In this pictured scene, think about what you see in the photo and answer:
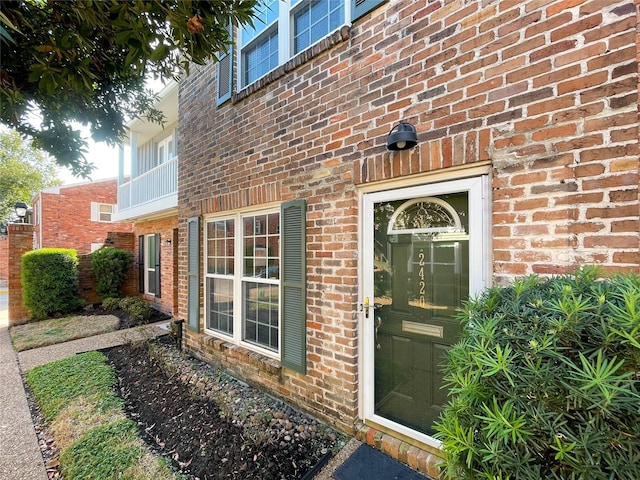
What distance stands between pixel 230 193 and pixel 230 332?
2.04m

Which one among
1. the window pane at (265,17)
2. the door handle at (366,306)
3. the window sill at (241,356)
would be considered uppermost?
the window pane at (265,17)

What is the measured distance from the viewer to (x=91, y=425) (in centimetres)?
297

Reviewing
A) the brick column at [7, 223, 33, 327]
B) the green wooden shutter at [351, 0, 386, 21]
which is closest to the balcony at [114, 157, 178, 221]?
the brick column at [7, 223, 33, 327]

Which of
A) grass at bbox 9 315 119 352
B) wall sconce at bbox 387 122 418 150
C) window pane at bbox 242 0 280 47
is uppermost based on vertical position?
window pane at bbox 242 0 280 47

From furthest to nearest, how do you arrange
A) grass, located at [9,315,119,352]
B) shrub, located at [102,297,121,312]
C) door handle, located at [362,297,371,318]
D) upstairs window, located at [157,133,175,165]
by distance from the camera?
upstairs window, located at [157,133,175,165] → shrub, located at [102,297,121,312] → grass, located at [9,315,119,352] → door handle, located at [362,297,371,318]

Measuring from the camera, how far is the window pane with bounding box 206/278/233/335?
435cm

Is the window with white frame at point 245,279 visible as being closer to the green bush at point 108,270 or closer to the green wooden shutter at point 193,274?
the green wooden shutter at point 193,274

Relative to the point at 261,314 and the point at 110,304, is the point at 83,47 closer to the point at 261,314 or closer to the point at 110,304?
the point at 261,314

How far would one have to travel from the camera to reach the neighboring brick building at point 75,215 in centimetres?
1473

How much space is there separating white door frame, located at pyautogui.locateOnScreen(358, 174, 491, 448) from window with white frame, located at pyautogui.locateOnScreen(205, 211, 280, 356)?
4.17 ft

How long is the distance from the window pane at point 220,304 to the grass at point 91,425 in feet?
4.75

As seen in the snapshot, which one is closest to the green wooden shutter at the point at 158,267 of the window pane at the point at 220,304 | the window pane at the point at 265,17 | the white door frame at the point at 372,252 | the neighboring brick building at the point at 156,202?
the neighboring brick building at the point at 156,202

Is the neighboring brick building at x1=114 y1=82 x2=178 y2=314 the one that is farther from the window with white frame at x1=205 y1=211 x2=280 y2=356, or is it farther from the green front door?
the green front door

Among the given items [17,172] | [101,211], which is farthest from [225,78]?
[17,172]
